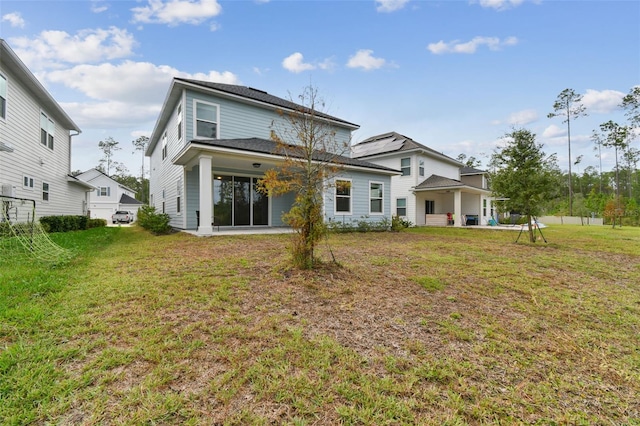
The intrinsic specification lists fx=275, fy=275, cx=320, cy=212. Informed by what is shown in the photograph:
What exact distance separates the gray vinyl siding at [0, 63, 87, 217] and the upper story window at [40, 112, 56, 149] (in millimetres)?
222

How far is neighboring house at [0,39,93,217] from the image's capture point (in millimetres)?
8906

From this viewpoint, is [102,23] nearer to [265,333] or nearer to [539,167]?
[265,333]

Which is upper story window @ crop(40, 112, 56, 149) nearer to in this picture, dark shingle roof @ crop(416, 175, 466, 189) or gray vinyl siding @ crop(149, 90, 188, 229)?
gray vinyl siding @ crop(149, 90, 188, 229)

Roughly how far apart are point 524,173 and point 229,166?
33.9 feet

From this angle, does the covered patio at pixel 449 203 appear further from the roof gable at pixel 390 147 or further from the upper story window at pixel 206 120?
the upper story window at pixel 206 120

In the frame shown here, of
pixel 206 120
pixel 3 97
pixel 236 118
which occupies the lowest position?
pixel 206 120

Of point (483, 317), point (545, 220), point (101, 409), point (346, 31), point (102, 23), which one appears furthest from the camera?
point (545, 220)

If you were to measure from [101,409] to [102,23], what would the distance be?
42.8ft

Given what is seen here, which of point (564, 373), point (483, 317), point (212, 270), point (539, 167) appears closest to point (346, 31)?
point (539, 167)

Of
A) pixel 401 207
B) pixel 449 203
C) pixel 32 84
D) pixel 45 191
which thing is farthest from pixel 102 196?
pixel 449 203

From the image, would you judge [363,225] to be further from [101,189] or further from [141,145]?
[141,145]

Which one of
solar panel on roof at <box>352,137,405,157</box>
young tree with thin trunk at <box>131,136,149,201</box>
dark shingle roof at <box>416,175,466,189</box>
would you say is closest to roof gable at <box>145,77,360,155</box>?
solar panel on roof at <box>352,137,405,157</box>

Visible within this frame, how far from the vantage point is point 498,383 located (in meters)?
1.85

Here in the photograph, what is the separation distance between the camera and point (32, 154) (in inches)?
432
